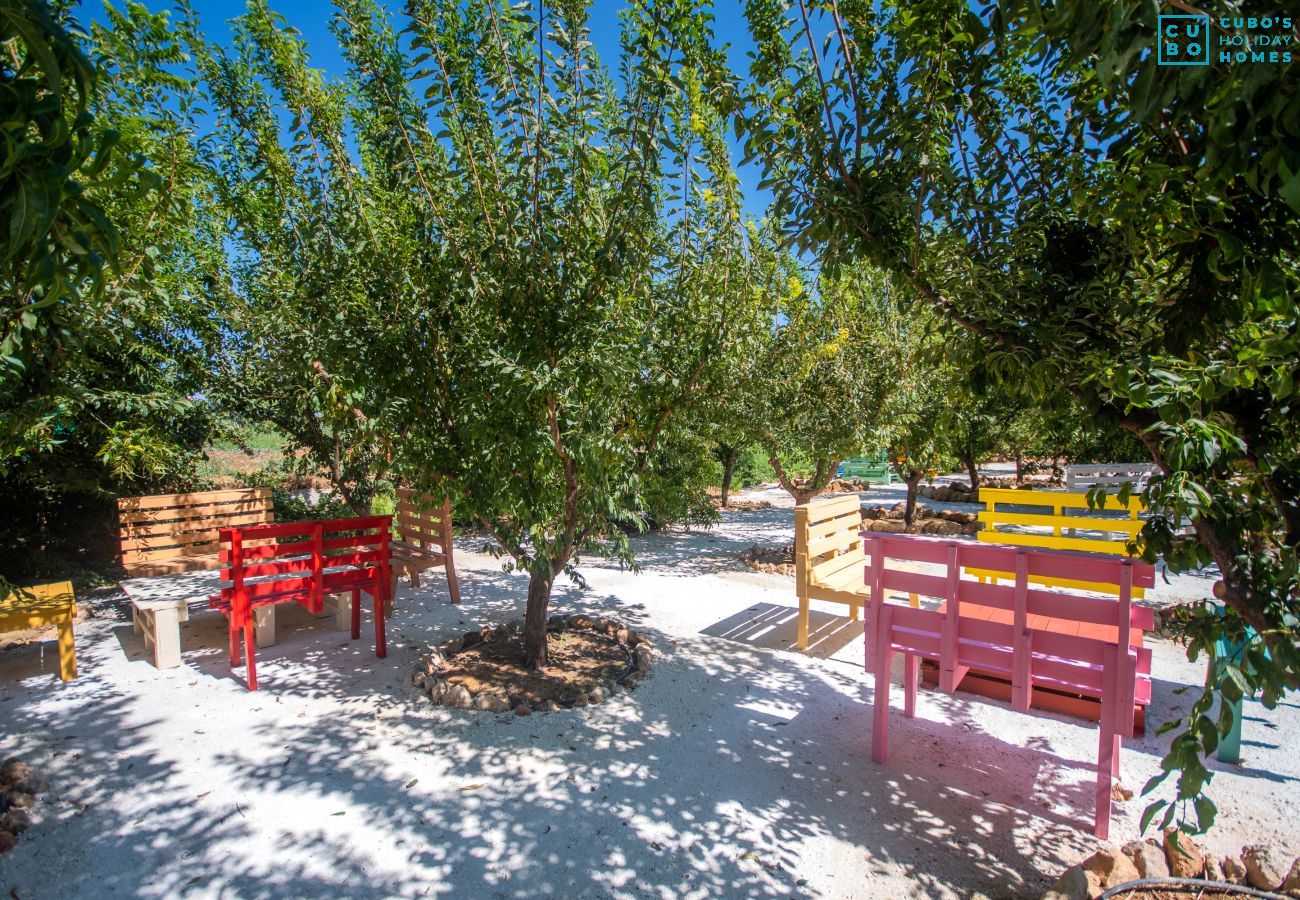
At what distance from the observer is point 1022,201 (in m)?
2.42

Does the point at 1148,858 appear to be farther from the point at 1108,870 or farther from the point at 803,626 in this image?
the point at 803,626

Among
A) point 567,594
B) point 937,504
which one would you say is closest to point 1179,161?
point 567,594

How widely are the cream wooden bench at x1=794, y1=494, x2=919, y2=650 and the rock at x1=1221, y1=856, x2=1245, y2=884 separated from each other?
239cm

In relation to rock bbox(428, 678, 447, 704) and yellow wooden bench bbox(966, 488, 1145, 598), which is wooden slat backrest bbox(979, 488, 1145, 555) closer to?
yellow wooden bench bbox(966, 488, 1145, 598)

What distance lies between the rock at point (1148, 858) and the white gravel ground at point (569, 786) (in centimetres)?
28

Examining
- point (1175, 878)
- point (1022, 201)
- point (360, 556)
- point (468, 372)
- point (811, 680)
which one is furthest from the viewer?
point (360, 556)

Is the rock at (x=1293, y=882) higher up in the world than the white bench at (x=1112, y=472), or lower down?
lower down

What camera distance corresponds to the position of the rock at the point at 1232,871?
231 centimetres

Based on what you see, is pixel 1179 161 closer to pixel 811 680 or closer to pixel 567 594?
pixel 811 680

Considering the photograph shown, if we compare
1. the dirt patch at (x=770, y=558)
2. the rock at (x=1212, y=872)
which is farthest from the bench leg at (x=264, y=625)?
the rock at (x=1212, y=872)

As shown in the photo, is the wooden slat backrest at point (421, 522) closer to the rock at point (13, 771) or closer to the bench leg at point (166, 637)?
the bench leg at point (166, 637)

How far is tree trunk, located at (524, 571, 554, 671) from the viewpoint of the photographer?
15.2ft

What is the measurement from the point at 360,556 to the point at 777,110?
180 inches

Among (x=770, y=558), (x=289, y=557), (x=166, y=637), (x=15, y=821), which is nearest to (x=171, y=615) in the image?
(x=166, y=637)
